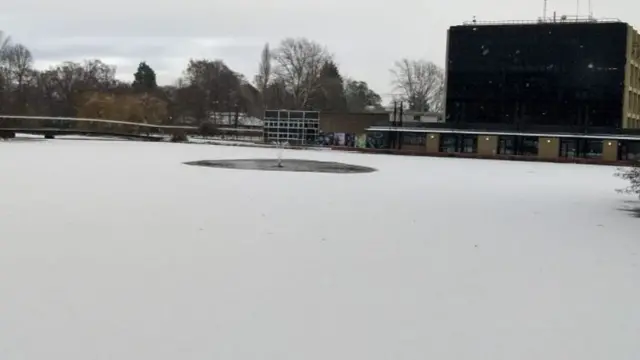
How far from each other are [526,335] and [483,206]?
13.1m

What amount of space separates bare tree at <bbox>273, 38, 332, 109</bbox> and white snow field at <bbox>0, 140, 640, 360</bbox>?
96167 mm

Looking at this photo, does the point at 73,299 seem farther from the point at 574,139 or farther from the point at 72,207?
the point at 574,139

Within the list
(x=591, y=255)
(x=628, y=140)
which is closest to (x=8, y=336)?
(x=591, y=255)

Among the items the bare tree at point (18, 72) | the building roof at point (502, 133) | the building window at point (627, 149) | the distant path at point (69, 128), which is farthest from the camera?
the bare tree at point (18, 72)

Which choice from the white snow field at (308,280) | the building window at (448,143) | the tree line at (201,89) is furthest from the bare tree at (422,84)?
the white snow field at (308,280)

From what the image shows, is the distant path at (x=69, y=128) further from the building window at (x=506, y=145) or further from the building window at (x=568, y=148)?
the building window at (x=568, y=148)

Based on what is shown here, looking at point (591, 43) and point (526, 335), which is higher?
point (591, 43)

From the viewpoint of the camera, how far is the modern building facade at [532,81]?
76.9 metres

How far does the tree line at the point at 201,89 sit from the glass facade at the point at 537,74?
33.1m

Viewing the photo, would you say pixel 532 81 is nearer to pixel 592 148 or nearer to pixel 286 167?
pixel 592 148

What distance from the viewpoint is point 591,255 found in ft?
40.3

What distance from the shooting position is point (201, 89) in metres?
119

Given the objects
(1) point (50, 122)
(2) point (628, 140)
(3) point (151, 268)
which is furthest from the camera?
(1) point (50, 122)

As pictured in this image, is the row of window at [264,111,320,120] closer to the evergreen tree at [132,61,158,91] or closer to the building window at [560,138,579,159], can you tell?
the building window at [560,138,579,159]
